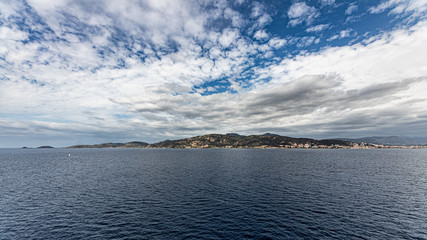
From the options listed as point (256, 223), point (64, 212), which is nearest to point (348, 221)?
point (256, 223)

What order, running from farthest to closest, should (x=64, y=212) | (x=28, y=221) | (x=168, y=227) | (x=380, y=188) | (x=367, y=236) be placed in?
(x=380, y=188) < (x=64, y=212) < (x=28, y=221) < (x=168, y=227) < (x=367, y=236)

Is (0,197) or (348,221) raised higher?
(0,197)

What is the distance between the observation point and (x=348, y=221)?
130ft

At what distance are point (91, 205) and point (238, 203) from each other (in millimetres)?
42753

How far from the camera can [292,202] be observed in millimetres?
51531

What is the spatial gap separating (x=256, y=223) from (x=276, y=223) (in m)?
4.48

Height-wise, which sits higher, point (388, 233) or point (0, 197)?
point (0, 197)

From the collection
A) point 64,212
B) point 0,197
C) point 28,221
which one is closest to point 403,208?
point 64,212

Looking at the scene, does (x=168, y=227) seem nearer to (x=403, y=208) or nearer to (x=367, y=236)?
(x=367, y=236)

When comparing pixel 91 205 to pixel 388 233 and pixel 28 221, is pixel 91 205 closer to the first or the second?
pixel 28 221

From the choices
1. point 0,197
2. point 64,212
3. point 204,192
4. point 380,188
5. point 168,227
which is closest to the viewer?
point 168,227

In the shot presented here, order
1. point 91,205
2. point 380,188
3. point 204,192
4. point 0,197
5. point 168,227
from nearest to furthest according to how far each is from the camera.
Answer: point 168,227 < point 91,205 < point 0,197 < point 204,192 < point 380,188

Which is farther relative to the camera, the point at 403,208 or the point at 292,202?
the point at 292,202

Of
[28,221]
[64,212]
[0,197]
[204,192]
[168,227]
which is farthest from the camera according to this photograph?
[204,192]
